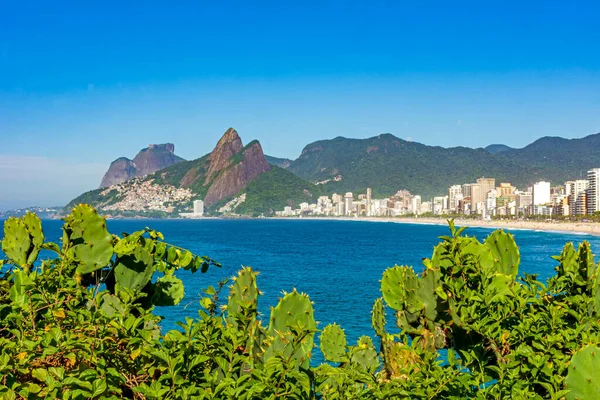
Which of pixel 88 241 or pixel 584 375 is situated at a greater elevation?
pixel 88 241

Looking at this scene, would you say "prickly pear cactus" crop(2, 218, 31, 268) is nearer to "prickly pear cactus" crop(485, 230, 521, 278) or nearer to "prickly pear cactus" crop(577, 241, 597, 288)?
"prickly pear cactus" crop(485, 230, 521, 278)

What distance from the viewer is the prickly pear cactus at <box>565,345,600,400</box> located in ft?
11.0

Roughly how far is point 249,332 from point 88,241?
203 centimetres

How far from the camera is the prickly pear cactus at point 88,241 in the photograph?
4.62 meters

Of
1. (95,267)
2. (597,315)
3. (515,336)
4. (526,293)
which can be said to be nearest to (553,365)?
(515,336)

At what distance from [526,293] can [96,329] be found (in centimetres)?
344

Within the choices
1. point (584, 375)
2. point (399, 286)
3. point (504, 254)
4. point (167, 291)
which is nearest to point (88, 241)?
point (167, 291)

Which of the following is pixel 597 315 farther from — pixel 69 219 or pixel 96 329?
pixel 69 219

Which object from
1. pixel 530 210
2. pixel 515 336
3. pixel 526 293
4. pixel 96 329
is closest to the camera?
pixel 96 329

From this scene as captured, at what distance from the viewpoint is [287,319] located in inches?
149

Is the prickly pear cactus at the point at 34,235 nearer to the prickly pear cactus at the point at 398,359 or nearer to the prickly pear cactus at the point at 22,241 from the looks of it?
the prickly pear cactus at the point at 22,241

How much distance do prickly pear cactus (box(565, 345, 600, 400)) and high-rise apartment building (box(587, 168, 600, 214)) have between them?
522 feet

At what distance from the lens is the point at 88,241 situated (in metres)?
4.67

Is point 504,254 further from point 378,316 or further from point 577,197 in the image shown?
point 577,197
